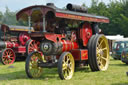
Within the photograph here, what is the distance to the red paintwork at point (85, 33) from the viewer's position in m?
8.54

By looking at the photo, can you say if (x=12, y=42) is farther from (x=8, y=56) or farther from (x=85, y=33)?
(x=85, y=33)

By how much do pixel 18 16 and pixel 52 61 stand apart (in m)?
1.92

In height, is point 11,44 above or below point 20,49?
above

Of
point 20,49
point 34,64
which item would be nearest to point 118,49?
point 20,49

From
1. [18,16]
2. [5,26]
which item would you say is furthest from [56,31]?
[5,26]

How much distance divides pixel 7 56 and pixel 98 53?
6.77m

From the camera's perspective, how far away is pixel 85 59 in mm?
8117

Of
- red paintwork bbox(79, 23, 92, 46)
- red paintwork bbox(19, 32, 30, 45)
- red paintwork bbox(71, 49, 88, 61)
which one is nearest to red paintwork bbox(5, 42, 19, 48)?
red paintwork bbox(19, 32, 30, 45)

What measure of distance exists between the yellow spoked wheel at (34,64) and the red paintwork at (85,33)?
1837 millimetres

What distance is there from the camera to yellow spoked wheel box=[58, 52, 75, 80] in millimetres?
6406

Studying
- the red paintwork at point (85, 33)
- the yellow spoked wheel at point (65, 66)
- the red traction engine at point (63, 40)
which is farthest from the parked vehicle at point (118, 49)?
the yellow spoked wheel at point (65, 66)

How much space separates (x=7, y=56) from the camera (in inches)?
531

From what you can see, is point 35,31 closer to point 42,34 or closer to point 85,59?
point 42,34

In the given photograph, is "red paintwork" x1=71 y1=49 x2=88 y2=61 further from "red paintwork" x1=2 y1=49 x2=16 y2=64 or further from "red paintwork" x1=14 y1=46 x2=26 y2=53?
"red paintwork" x1=14 y1=46 x2=26 y2=53
